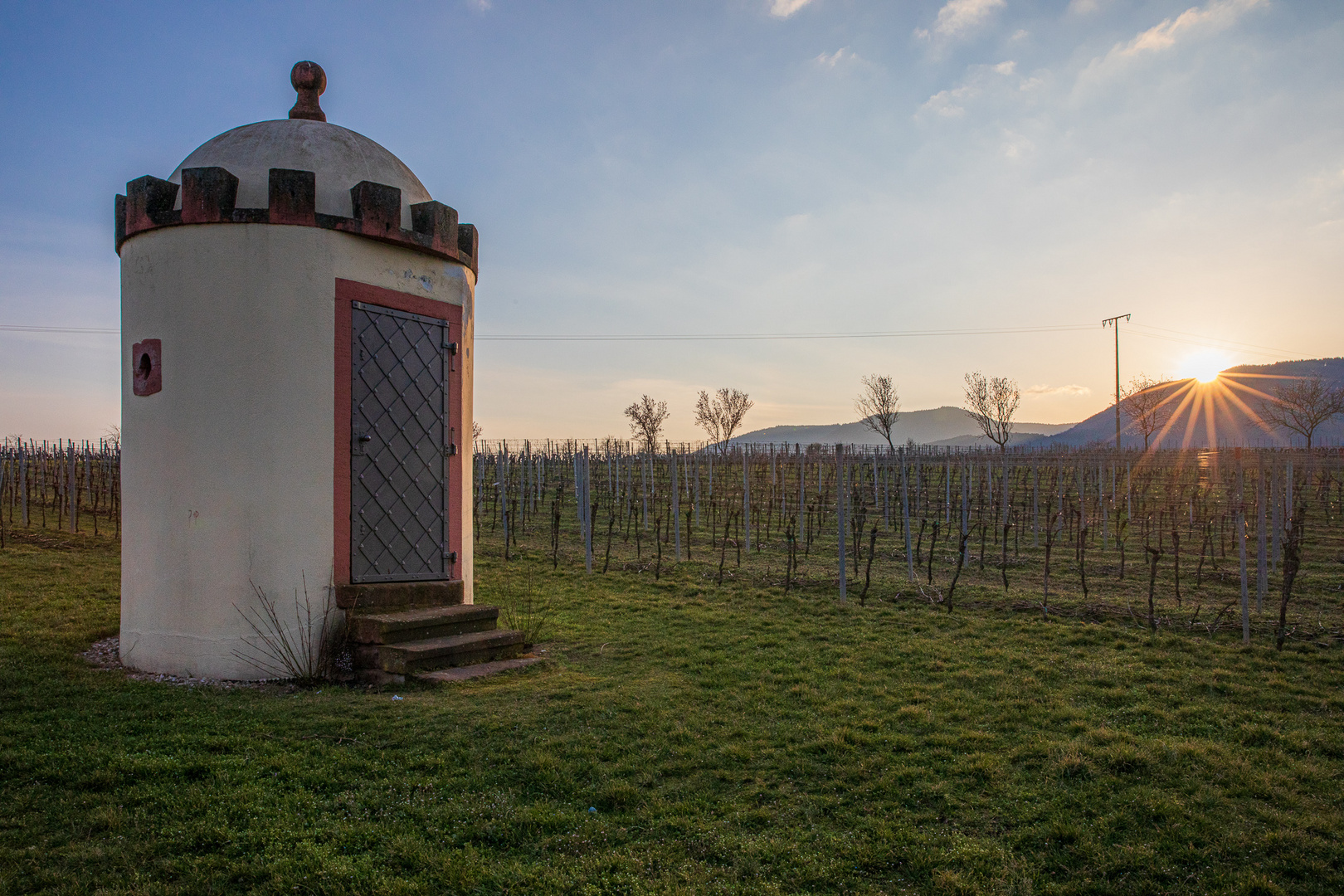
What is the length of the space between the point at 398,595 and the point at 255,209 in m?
3.10

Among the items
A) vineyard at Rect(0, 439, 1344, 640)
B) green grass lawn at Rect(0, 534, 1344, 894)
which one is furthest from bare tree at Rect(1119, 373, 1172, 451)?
green grass lawn at Rect(0, 534, 1344, 894)

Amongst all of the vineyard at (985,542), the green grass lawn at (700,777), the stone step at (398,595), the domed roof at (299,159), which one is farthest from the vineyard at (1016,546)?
the domed roof at (299,159)

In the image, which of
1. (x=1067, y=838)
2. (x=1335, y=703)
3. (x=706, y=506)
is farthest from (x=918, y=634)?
(x=706, y=506)

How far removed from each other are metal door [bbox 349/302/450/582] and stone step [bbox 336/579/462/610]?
0.13m

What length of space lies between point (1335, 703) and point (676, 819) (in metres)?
4.84

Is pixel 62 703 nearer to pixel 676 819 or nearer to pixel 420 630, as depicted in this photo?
pixel 420 630

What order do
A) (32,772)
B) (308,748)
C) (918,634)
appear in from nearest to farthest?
(32,772) < (308,748) < (918,634)

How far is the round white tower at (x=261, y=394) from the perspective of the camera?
18.6 ft

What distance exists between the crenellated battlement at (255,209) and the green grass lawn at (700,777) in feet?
11.1

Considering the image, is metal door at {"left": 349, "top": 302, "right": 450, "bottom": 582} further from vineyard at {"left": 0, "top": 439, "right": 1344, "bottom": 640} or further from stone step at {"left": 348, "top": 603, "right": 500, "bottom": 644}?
vineyard at {"left": 0, "top": 439, "right": 1344, "bottom": 640}

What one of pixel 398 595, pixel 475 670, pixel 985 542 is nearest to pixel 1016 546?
pixel 985 542

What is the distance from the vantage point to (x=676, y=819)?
3461mm

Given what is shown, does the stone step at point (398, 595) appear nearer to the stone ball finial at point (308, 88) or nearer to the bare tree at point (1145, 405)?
the stone ball finial at point (308, 88)

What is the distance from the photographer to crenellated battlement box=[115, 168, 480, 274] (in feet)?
18.9
